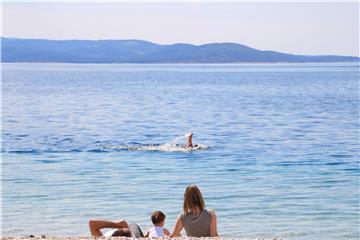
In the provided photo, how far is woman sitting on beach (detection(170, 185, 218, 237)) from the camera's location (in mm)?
10352

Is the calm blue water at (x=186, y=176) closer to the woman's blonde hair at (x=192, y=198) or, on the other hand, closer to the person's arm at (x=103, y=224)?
the person's arm at (x=103, y=224)

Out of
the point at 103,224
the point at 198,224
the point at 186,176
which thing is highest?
the point at 198,224

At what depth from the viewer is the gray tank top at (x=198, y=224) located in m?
10.4

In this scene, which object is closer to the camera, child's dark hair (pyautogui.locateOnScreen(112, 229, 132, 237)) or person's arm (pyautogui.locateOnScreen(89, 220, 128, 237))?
child's dark hair (pyautogui.locateOnScreen(112, 229, 132, 237))

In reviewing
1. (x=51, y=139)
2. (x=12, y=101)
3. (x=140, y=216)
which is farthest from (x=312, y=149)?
(x=12, y=101)

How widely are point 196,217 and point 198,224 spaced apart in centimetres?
9

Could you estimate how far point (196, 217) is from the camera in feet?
34.1

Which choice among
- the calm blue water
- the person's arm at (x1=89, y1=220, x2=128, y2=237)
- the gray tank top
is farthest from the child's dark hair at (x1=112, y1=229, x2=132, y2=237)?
the calm blue water

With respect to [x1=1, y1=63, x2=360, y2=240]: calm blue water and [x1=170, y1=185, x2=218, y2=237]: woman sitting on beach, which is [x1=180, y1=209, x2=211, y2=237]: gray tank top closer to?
[x1=170, y1=185, x2=218, y2=237]: woman sitting on beach

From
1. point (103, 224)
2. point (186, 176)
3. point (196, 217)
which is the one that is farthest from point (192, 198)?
point (186, 176)

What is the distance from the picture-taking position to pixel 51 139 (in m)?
33.1

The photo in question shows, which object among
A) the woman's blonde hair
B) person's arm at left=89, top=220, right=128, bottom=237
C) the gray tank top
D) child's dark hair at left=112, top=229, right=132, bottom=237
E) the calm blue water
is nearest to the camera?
the woman's blonde hair

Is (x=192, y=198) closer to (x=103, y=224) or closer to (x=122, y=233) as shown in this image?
(x=122, y=233)

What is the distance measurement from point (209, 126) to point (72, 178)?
73.8ft
